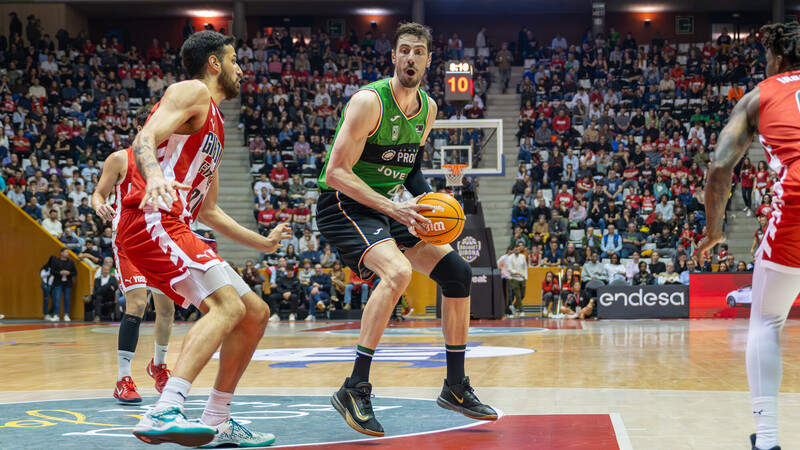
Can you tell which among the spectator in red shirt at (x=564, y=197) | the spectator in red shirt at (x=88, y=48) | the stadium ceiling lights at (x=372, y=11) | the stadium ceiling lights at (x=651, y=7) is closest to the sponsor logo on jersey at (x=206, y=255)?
the spectator in red shirt at (x=564, y=197)

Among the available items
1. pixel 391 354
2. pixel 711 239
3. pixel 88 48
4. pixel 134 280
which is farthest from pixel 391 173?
pixel 88 48

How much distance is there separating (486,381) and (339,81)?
19.5m

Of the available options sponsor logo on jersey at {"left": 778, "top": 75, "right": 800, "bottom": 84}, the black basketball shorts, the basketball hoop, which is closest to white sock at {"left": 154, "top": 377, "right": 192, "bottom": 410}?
the black basketball shorts

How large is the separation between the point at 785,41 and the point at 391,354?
5.59 meters

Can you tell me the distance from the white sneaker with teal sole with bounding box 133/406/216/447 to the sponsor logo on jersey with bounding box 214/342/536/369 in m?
3.93

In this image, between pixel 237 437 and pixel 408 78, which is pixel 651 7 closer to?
pixel 408 78

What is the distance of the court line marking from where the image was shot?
3570 millimetres

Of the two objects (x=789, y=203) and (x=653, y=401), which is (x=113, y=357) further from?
(x=789, y=203)

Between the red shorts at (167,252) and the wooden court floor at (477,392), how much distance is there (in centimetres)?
78

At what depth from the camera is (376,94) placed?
445 cm

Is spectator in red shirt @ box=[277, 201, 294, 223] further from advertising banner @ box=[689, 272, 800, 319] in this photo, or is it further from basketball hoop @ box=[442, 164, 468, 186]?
advertising banner @ box=[689, 272, 800, 319]

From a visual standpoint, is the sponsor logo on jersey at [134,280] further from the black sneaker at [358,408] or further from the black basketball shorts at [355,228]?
the black sneaker at [358,408]

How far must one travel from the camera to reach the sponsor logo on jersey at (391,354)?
7.62m


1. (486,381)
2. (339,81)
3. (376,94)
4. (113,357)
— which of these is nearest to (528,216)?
(339,81)
